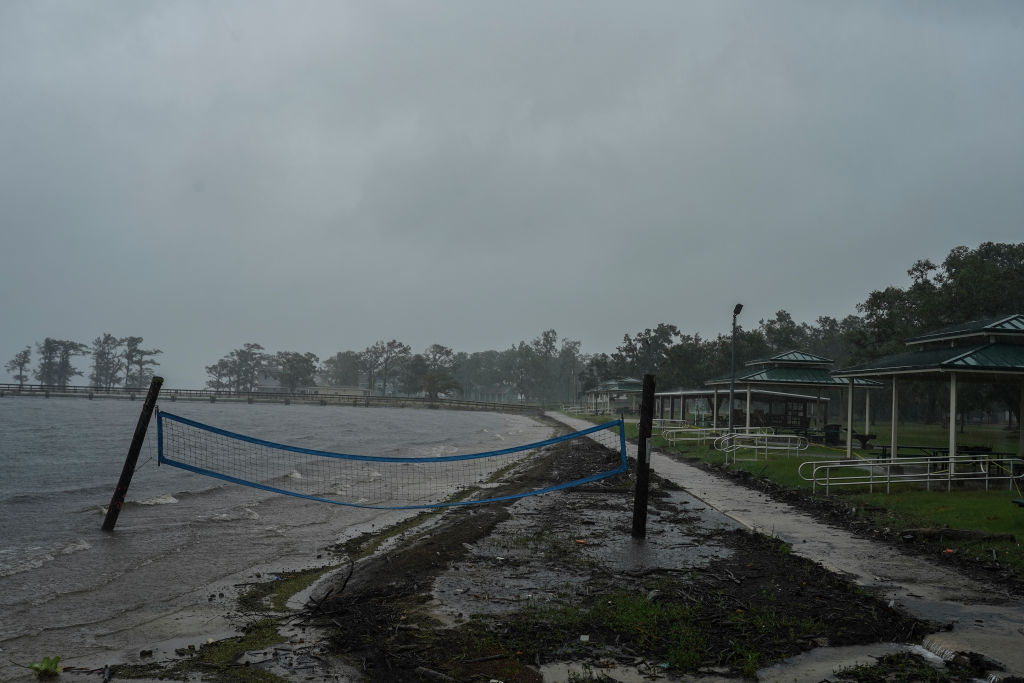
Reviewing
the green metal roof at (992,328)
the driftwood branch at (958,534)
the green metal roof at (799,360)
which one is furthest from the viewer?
the green metal roof at (799,360)

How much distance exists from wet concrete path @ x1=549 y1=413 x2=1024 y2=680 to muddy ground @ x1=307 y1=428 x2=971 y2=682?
0.30 m

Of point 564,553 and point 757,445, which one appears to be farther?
point 757,445

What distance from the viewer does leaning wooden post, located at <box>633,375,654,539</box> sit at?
10.8 meters

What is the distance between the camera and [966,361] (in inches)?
656

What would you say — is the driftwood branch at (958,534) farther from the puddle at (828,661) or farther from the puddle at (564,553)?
the puddle at (828,661)

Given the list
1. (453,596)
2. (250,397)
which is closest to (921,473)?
(453,596)

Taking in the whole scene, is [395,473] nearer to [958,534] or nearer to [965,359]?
[965,359]

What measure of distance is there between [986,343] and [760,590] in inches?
561

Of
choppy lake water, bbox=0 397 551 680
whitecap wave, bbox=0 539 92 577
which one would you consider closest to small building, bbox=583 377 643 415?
choppy lake water, bbox=0 397 551 680

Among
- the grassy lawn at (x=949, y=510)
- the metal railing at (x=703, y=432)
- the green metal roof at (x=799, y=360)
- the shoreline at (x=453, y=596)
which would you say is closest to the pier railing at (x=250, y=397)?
the metal railing at (x=703, y=432)

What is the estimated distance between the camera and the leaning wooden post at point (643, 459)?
10797mm

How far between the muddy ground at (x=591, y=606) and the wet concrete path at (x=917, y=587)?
30cm

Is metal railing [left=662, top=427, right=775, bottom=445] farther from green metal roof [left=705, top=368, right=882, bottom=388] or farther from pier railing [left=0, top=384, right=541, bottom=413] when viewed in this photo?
pier railing [left=0, top=384, right=541, bottom=413]

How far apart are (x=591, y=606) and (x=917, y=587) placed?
390 centimetres
